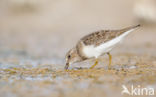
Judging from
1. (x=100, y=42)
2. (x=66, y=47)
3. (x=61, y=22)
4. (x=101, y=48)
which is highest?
(x=61, y=22)

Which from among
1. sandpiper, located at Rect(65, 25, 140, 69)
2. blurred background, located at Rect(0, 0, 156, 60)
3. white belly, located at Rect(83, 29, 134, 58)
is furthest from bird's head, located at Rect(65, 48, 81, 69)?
blurred background, located at Rect(0, 0, 156, 60)

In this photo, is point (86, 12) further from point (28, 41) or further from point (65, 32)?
point (28, 41)

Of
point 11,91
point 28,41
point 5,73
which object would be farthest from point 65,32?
point 11,91

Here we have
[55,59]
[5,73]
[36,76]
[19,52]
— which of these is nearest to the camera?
[36,76]

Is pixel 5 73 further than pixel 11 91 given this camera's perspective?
Yes

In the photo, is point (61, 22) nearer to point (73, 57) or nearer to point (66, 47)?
point (66, 47)

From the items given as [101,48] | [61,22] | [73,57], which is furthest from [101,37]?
[61,22]
